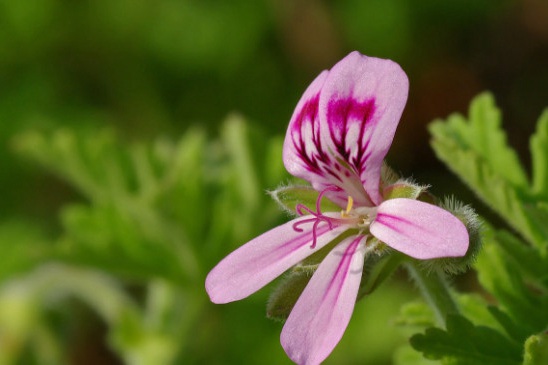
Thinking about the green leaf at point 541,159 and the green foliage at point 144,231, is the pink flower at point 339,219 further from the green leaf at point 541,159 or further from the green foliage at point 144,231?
the green foliage at point 144,231

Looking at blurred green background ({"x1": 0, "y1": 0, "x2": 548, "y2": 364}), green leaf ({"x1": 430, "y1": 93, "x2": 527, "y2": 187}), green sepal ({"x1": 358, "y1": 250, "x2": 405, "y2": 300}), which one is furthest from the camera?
blurred green background ({"x1": 0, "y1": 0, "x2": 548, "y2": 364})

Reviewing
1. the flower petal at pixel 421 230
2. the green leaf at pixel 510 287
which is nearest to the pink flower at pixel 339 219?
the flower petal at pixel 421 230

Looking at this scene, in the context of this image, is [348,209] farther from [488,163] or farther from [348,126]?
[488,163]

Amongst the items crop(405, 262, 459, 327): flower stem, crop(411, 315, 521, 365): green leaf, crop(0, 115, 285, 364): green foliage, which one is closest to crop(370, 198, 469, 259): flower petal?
crop(405, 262, 459, 327): flower stem

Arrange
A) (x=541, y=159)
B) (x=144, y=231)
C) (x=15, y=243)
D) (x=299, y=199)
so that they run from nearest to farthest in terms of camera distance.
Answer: (x=299, y=199) < (x=541, y=159) < (x=144, y=231) < (x=15, y=243)

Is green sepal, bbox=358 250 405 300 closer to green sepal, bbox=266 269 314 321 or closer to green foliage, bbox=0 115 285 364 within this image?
green sepal, bbox=266 269 314 321

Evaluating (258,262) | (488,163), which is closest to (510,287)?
(488,163)

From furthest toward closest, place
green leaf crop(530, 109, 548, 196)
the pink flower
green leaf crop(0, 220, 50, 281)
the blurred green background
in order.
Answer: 1. the blurred green background
2. green leaf crop(0, 220, 50, 281)
3. green leaf crop(530, 109, 548, 196)
4. the pink flower
